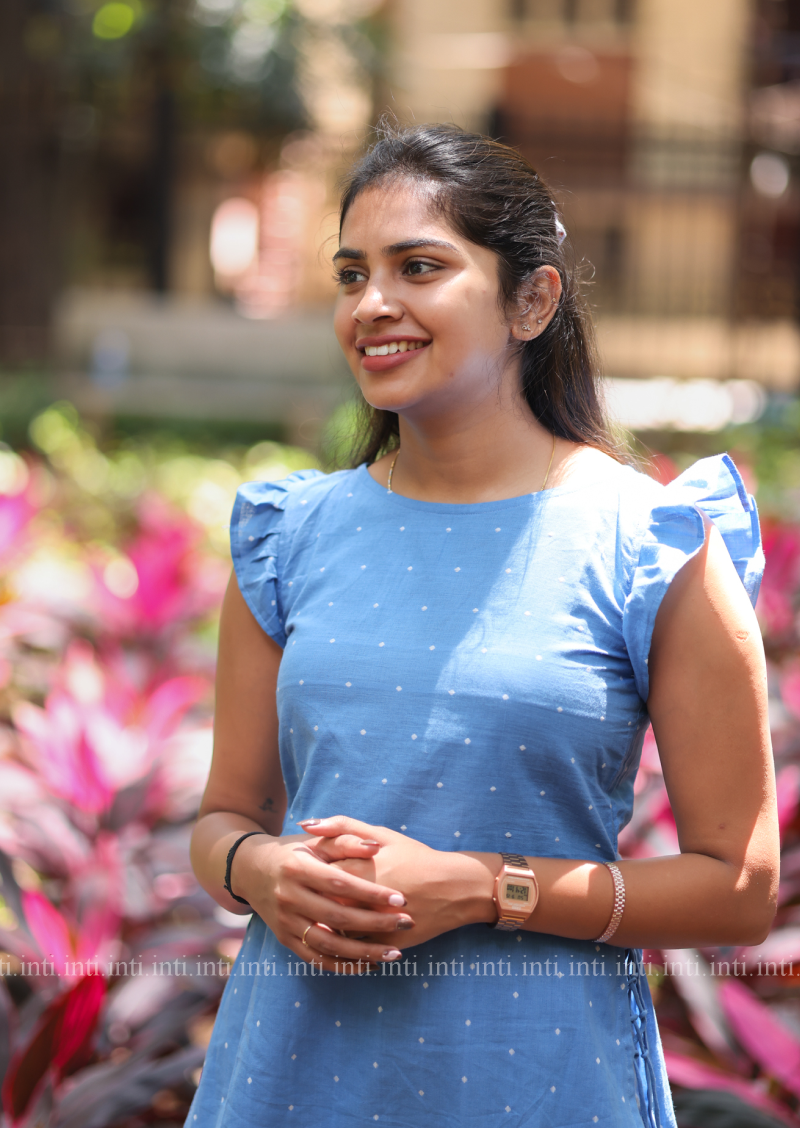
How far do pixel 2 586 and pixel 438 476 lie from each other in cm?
314

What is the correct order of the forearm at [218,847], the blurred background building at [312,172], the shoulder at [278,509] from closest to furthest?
1. the forearm at [218,847]
2. the shoulder at [278,509]
3. the blurred background building at [312,172]

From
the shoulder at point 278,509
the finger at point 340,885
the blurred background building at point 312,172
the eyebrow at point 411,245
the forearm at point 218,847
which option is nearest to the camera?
the finger at point 340,885

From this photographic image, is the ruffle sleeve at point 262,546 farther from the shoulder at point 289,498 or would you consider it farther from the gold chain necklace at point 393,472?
the gold chain necklace at point 393,472

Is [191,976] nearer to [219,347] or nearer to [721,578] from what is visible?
[721,578]

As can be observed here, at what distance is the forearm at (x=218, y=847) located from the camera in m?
1.57

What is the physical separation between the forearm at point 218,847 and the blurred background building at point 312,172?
5632 mm

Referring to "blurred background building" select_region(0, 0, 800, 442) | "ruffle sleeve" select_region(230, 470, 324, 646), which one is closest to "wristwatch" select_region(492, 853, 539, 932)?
"ruffle sleeve" select_region(230, 470, 324, 646)

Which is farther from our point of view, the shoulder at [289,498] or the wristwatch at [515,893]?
the shoulder at [289,498]

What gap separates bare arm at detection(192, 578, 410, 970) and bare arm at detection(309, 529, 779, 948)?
0.39 ft

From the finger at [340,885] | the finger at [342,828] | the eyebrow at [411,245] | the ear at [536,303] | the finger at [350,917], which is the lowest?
the finger at [350,917]

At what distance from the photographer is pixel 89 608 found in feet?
13.5

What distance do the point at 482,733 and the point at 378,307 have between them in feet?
1.76

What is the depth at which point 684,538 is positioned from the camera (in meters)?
1.41

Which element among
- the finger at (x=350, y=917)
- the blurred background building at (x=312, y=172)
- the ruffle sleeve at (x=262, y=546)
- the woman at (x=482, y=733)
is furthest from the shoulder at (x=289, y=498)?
the blurred background building at (x=312, y=172)
